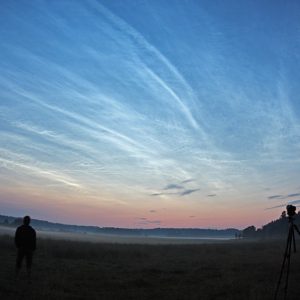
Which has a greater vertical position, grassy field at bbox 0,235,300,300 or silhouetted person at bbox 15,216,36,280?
silhouetted person at bbox 15,216,36,280

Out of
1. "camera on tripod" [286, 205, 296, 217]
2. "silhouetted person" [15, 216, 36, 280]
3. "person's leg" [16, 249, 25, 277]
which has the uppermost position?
"camera on tripod" [286, 205, 296, 217]

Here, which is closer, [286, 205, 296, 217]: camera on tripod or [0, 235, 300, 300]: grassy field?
[286, 205, 296, 217]: camera on tripod

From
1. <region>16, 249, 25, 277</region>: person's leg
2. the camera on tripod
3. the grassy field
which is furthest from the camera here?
<region>16, 249, 25, 277</region>: person's leg

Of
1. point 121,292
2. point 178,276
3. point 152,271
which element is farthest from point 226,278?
point 121,292

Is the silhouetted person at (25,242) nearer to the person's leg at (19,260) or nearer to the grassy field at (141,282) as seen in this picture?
the person's leg at (19,260)

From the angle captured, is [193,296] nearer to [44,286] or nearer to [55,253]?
[44,286]

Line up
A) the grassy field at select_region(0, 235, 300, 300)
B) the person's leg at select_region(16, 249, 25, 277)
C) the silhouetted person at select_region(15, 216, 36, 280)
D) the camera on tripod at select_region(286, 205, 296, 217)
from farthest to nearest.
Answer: the silhouetted person at select_region(15, 216, 36, 280) → the person's leg at select_region(16, 249, 25, 277) → the grassy field at select_region(0, 235, 300, 300) → the camera on tripod at select_region(286, 205, 296, 217)

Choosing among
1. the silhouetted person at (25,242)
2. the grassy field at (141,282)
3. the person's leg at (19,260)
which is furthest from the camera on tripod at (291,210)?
the person's leg at (19,260)

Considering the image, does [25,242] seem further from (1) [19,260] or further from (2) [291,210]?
(2) [291,210]

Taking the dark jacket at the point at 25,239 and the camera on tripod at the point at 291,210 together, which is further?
the dark jacket at the point at 25,239

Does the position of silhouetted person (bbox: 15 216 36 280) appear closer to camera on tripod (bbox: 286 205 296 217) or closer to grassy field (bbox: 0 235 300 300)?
grassy field (bbox: 0 235 300 300)

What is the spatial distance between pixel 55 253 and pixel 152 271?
9195 mm

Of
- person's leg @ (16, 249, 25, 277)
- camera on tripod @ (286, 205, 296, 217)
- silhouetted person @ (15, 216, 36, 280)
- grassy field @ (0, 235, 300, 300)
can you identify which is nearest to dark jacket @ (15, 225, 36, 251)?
silhouetted person @ (15, 216, 36, 280)

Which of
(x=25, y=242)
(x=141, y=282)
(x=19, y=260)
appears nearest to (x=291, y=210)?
(x=141, y=282)
